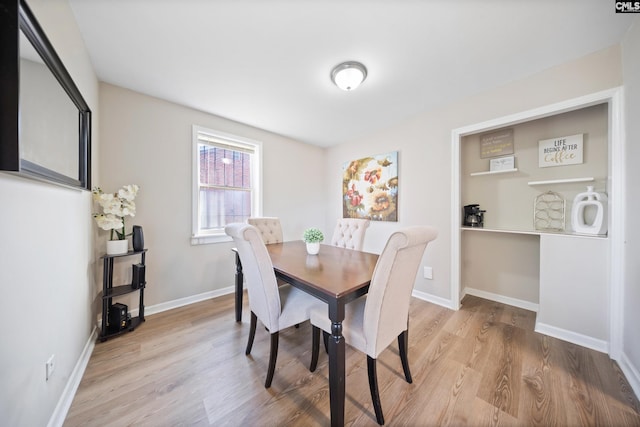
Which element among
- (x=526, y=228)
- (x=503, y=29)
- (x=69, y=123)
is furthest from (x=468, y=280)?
(x=69, y=123)

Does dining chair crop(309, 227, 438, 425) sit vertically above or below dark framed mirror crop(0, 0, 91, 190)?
below

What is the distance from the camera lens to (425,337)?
76.3 inches

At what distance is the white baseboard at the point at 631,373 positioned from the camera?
1327mm

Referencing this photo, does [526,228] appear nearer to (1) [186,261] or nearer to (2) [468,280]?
(2) [468,280]

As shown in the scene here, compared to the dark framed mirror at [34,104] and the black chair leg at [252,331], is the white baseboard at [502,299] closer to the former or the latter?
the black chair leg at [252,331]

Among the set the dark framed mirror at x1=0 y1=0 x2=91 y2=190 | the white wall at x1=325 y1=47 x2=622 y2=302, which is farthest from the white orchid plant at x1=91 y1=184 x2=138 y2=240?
the white wall at x1=325 y1=47 x2=622 y2=302

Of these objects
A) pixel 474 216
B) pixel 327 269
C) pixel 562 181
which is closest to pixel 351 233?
pixel 327 269

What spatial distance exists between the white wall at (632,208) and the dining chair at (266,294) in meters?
2.09

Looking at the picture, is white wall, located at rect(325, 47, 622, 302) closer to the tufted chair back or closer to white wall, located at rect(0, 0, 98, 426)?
the tufted chair back

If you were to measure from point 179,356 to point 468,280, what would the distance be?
3349 mm

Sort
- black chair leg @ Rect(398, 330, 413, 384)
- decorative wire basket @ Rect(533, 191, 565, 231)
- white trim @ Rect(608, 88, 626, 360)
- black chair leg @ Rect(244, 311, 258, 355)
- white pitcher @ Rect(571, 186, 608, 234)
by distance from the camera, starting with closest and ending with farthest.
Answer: black chair leg @ Rect(398, 330, 413, 384)
white trim @ Rect(608, 88, 626, 360)
black chair leg @ Rect(244, 311, 258, 355)
white pitcher @ Rect(571, 186, 608, 234)
decorative wire basket @ Rect(533, 191, 565, 231)

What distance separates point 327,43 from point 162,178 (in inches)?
86.6

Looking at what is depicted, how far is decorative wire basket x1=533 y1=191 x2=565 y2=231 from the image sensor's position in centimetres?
216

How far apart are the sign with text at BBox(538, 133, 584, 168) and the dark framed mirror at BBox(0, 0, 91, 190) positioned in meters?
3.77
